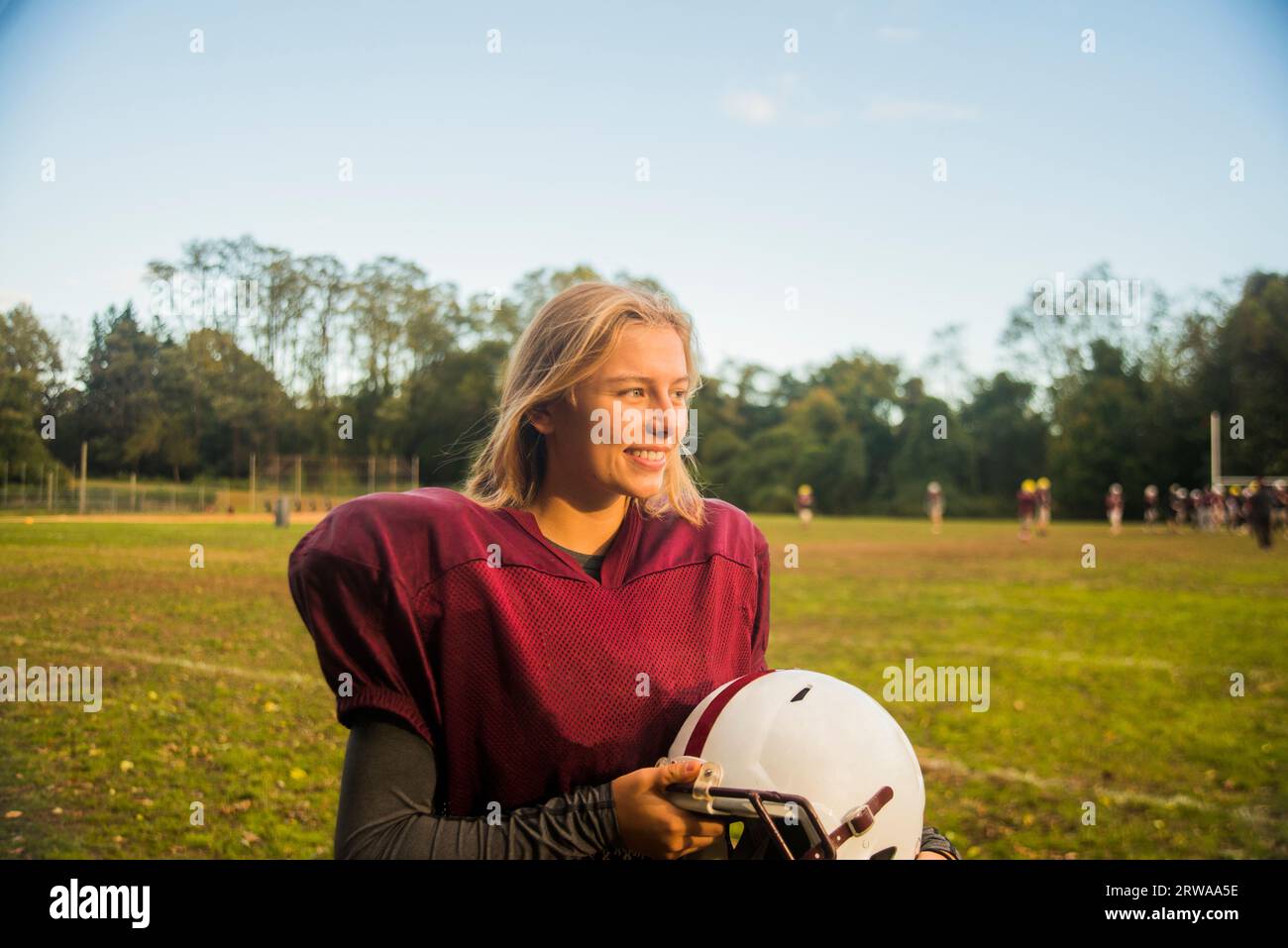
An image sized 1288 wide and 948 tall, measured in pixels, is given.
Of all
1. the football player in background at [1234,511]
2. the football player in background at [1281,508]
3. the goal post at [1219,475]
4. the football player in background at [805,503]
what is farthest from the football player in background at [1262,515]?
the goal post at [1219,475]

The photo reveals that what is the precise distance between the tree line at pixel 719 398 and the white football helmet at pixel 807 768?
0.74 m

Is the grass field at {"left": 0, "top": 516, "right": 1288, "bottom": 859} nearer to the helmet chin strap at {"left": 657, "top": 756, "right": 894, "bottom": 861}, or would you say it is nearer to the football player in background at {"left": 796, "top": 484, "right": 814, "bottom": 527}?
the helmet chin strap at {"left": 657, "top": 756, "right": 894, "bottom": 861}

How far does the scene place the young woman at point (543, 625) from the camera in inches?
52.2

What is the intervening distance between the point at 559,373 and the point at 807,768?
683 mm

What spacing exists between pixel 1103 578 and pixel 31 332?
13479 millimetres

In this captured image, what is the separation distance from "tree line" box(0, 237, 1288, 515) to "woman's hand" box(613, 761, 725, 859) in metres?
0.81

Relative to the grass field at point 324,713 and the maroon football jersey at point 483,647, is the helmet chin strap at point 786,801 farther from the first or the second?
the grass field at point 324,713

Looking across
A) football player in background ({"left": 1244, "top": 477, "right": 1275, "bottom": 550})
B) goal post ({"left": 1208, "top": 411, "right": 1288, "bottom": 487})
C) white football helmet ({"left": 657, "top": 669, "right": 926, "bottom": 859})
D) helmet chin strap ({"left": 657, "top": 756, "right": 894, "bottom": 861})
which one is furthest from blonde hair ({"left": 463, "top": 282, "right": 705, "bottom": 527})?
goal post ({"left": 1208, "top": 411, "right": 1288, "bottom": 487})

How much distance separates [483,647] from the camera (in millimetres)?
1401

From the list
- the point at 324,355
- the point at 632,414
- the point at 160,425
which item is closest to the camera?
the point at 632,414

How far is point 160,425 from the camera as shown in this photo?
5246 millimetres
